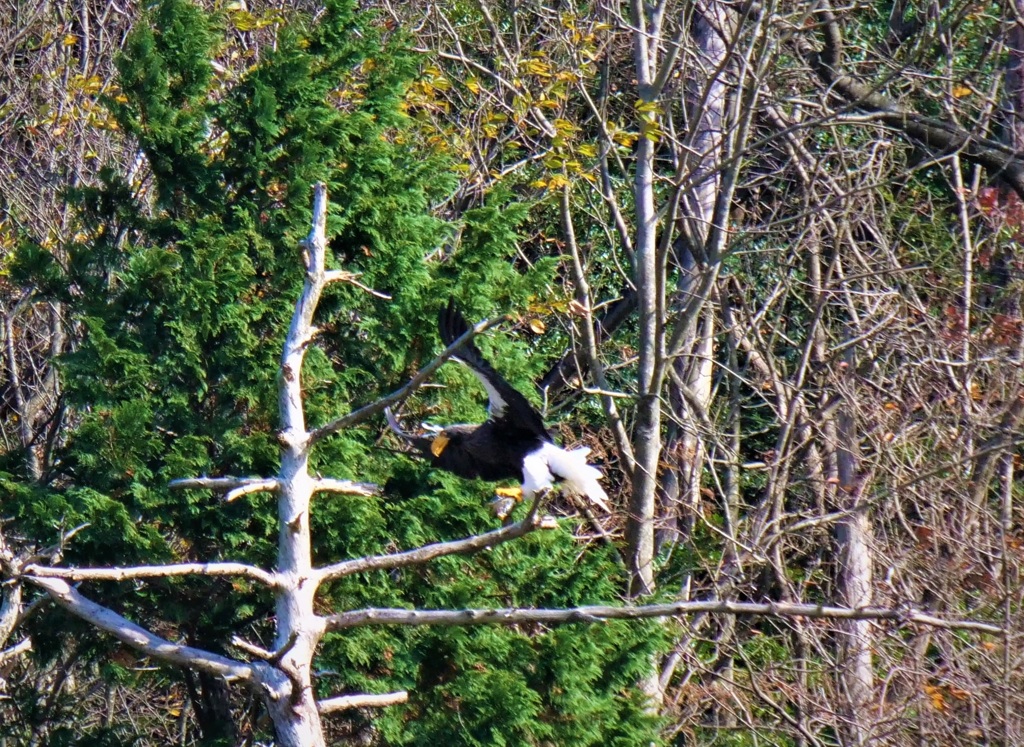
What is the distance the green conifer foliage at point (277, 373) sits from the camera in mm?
5984

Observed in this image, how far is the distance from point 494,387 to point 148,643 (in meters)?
1.96

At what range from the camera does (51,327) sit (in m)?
9.52

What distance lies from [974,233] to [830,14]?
201 cm

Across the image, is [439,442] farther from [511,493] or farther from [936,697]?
[936,697]

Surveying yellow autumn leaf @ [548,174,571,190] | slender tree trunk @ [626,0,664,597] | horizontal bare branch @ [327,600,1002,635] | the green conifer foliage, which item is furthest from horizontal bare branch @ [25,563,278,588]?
yellow autumn leaf @ [548,174,571,190]

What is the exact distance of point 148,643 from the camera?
15.0 ft

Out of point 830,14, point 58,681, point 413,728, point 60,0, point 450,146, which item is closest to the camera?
point 413,728

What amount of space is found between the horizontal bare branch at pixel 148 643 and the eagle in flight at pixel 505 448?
74.3 inches

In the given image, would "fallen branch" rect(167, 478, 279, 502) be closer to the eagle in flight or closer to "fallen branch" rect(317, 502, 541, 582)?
"fallen branch" rect(317, 502, 541, 582)

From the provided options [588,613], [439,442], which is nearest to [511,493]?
[439,442]

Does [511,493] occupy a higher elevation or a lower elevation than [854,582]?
higher

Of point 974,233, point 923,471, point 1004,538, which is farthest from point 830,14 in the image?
point 1004,538

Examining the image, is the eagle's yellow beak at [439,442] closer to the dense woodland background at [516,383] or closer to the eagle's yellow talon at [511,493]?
the dense woodland background at [516,383]

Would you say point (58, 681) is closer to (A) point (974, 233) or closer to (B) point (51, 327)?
(B) point (51, 327)
